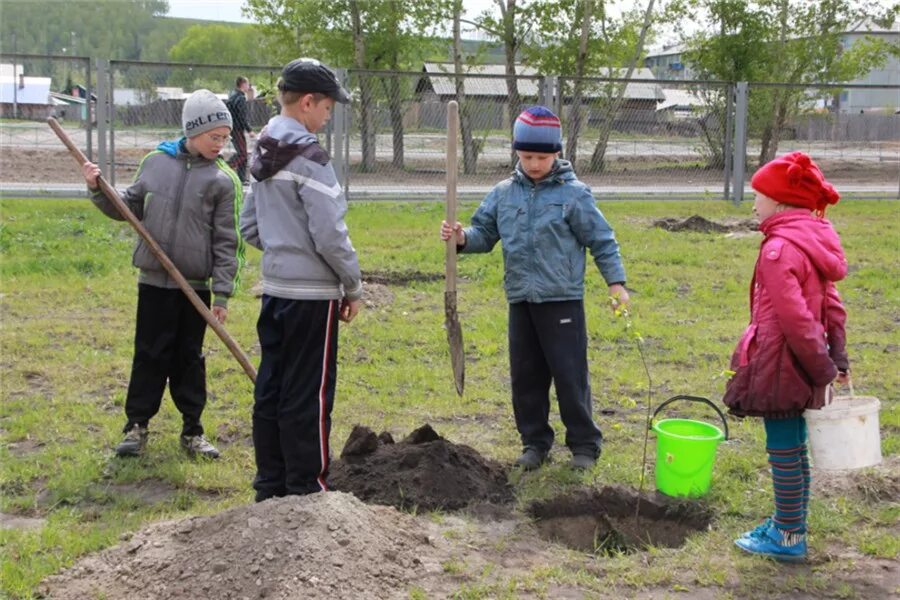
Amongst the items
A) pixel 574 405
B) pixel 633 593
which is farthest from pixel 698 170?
pixel 633 593

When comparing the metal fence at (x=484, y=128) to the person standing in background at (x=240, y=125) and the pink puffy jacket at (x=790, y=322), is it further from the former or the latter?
the pink puffy jacket at (x=790, y=322)

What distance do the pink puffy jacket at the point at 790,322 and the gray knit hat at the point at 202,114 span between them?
8.59 ft

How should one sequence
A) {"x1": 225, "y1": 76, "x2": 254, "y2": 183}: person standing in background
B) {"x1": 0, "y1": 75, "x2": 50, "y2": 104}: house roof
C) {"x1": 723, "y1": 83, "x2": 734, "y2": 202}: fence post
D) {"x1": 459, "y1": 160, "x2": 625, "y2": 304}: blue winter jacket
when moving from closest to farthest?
{"x1": 459, "y1": 160, "x2": 625, "y2": 304}: blue winter jacket → {"x1": 225, "y1": 76, "x2": 254, "y2": 183}: person standing in background → {"x1": 723, "y1": 83, "x2": 734, "y2": 202}: fence post → {"x1": 0, "y1": 75, "x2": 50, "y2": 104}: house roof

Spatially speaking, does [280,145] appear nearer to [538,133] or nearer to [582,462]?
[538,133]

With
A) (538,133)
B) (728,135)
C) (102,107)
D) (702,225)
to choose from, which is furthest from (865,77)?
(538,133)

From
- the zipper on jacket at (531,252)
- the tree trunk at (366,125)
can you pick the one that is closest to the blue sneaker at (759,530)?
the zipper on jacket at (531,252)

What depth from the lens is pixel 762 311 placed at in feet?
12.8

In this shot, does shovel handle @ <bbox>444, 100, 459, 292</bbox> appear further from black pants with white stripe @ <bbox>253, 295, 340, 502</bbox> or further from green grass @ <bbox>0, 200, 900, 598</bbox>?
green grass @ <bbox>0, 200, 900, 598</bbox>

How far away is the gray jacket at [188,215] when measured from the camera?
5.03m

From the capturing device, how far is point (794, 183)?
3.93 metres

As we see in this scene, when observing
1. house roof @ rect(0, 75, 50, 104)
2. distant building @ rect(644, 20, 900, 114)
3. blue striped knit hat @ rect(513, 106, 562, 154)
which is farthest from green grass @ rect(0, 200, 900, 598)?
distant building @ rect(644, 20, 900, 114)

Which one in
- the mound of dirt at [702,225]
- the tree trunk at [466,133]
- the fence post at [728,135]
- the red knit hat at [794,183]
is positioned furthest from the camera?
the tree trunk at [466,133]

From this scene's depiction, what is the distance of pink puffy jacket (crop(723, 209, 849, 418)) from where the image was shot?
12.3 feet

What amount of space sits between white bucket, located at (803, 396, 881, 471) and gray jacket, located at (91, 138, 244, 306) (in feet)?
9.28
